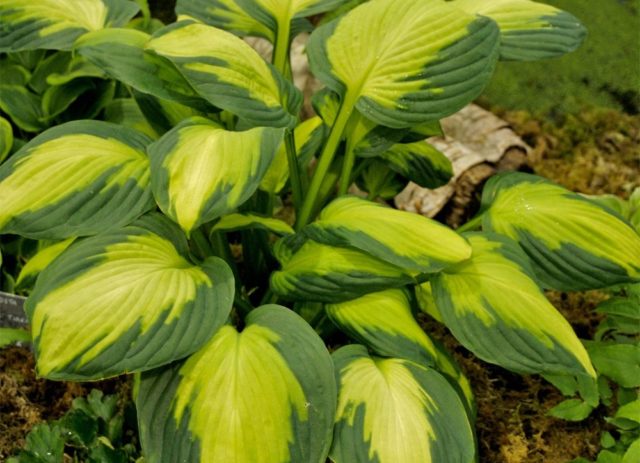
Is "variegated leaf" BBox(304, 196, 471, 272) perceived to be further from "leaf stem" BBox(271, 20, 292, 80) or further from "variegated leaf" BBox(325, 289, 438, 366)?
"leaf stem" BBox(271, 20, 292, 80)

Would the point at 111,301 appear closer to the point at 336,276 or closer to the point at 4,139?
the point at 336,276

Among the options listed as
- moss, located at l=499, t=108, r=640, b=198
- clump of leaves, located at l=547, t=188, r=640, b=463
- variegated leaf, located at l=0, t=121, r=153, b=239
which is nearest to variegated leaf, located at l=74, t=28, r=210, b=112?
variegated leaf, located at l=0, t=121, r=153, b=239

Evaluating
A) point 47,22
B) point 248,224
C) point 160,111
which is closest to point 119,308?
point 248,224

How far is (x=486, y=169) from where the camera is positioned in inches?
67.5

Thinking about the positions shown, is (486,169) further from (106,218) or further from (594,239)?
(106,218)

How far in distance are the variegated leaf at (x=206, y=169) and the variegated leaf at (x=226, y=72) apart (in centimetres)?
6

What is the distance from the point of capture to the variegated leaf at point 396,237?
3.31 feet

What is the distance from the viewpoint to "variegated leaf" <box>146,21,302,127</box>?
41.8 inches

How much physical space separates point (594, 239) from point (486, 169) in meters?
0.59

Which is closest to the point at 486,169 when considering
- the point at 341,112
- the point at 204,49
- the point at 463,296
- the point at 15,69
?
the point at 341,112

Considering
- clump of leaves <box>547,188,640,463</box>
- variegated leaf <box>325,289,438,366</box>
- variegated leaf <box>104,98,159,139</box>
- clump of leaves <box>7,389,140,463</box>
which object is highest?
variegated leaf <box>104,98,159,139</box>

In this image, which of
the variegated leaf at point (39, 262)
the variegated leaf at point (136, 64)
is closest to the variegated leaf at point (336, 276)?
the variegated leaf at point (136, 64)

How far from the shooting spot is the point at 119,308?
94cm

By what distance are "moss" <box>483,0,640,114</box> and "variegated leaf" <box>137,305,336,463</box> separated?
56.6 inches
